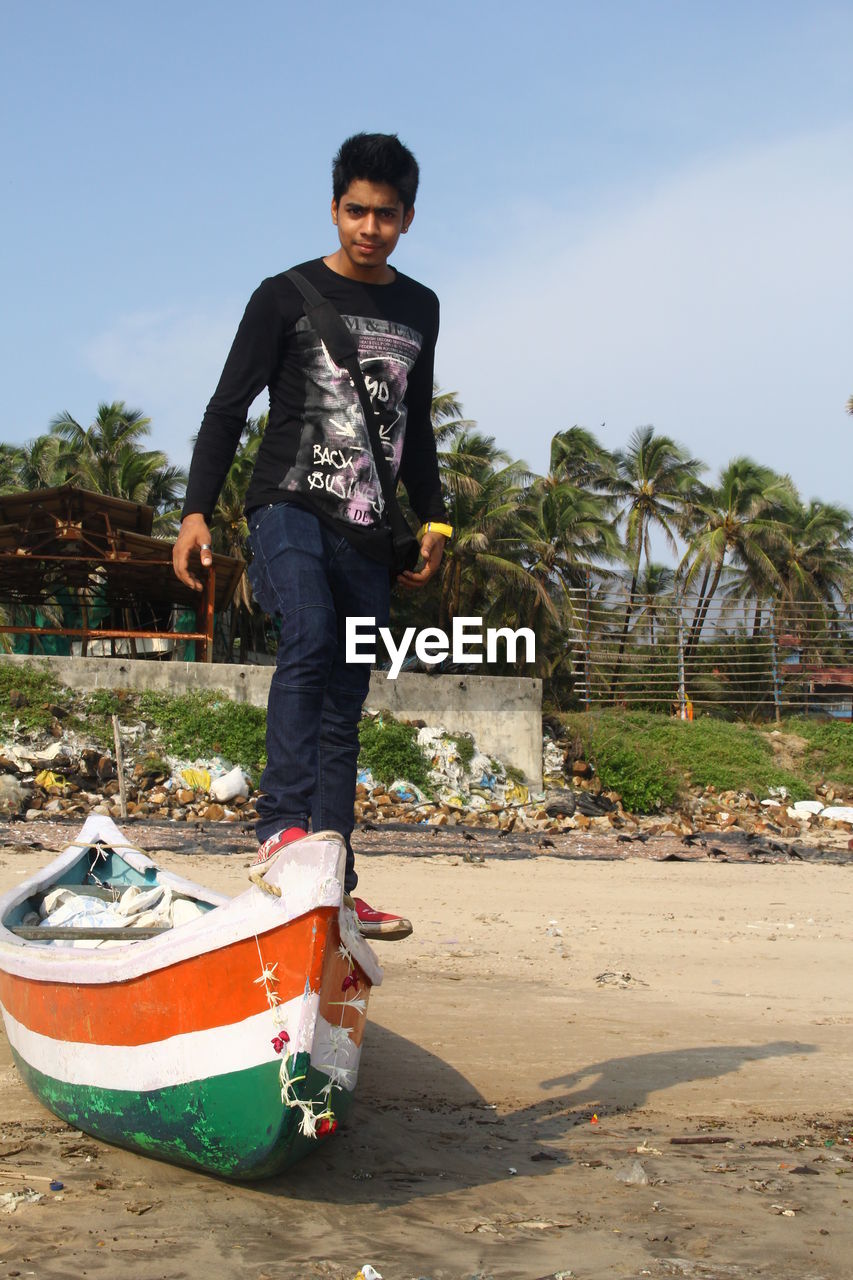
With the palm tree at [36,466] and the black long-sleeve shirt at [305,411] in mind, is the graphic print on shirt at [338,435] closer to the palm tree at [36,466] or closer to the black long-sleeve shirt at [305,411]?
the black long-sleeve shirt at [305,411]

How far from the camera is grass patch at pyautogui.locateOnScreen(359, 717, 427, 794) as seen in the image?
49.8 feet

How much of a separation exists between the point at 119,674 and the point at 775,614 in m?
13.0

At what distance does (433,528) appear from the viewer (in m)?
3.71

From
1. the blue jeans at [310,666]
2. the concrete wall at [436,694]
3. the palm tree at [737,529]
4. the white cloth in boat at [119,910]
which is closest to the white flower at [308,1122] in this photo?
the blue jeans at [310,666]

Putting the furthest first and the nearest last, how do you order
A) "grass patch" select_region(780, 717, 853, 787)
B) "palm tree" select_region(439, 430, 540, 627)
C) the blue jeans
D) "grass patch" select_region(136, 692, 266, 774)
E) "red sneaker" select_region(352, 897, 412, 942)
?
"palm tree" select_region(439, 430, 540, 627), "grass patch" select_region(780, 717, 853, 787), "grass patch" select_region(136, 692, 266, 774), "red sneaker" select_region(352, 897, 412, 942), the blue jeans

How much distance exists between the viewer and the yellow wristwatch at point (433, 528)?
370 centimetres

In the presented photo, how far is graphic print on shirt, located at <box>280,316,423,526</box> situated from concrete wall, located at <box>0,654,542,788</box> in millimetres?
12043

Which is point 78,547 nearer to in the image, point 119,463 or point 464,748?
point 464,748

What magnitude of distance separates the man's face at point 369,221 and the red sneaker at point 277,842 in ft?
5.41

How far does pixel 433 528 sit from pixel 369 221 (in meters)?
0.94

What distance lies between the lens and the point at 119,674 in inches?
588

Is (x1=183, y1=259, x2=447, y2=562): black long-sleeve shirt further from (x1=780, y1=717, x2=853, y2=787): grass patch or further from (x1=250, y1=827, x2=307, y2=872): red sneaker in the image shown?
(x1=780, y1=717, x2=853, y2=787): grass patch

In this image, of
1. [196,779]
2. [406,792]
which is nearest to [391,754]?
[406,792]

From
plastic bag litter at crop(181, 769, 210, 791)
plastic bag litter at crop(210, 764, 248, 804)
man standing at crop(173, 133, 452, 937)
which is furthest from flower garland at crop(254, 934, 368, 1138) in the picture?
plastic bag litter at crop(181, 769, 210, 791)
